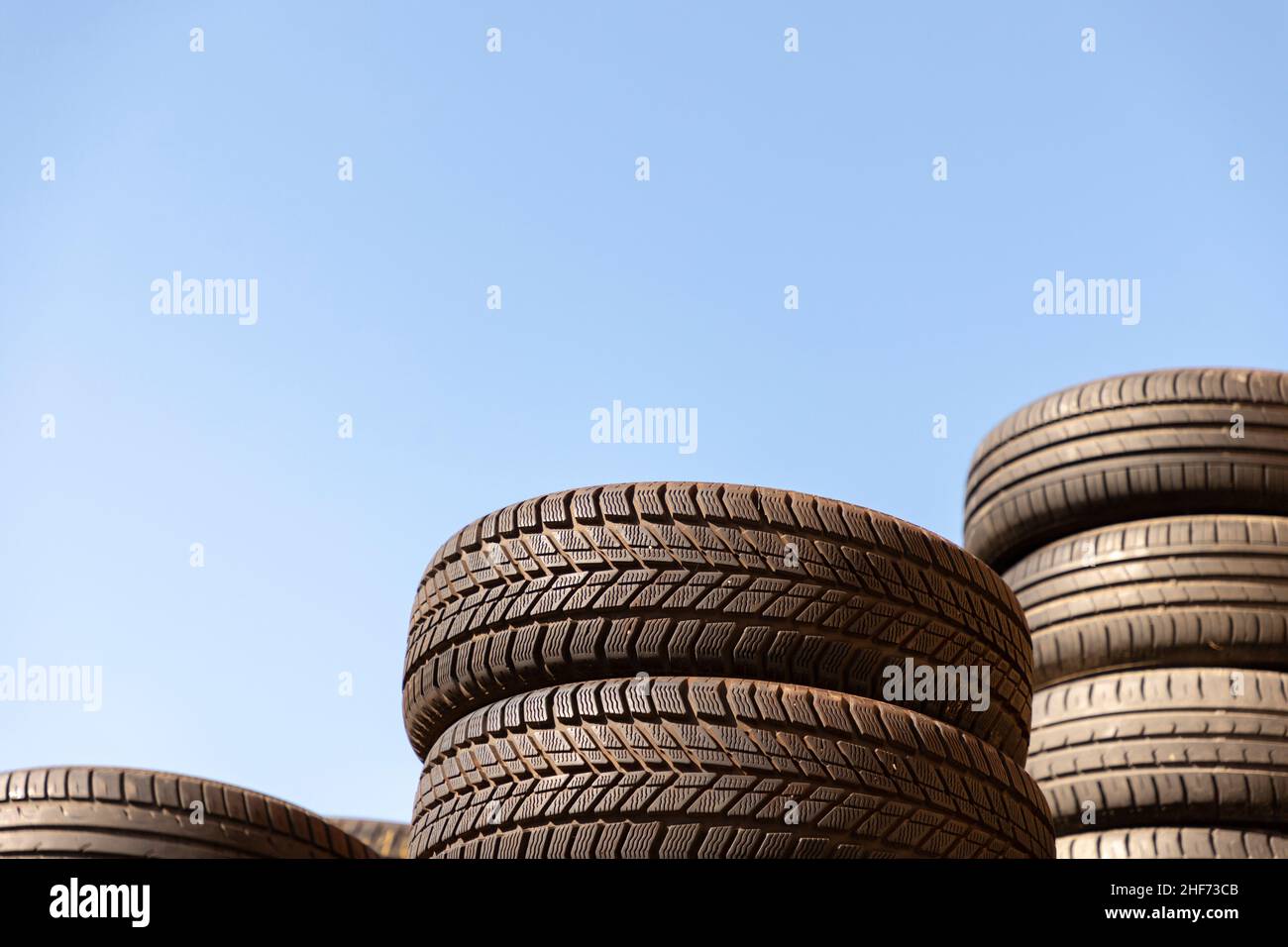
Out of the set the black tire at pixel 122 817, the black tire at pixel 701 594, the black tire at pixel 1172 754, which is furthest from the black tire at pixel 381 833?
the black tire at pixel 701 594

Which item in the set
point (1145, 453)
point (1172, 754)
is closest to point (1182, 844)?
Result: point (1172, 754)

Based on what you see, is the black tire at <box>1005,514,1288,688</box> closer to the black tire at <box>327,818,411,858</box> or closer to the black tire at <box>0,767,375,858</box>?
the black tire at <box>327,818,411,858</box>

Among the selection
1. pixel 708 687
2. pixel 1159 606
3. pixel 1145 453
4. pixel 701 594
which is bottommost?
pixel 708 687

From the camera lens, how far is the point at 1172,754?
19.9 feet

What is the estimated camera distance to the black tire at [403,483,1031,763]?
4.06m

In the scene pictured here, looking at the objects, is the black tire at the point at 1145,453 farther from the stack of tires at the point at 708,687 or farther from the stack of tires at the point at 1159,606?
the stack of tires at the point at 708,687

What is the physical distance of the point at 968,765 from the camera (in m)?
4.12

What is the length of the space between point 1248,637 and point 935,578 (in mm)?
2503

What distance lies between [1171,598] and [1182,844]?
943 mm

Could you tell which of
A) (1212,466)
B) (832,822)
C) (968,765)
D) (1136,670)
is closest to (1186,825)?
(1136,670)

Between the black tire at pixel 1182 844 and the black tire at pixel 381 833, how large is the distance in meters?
2.83

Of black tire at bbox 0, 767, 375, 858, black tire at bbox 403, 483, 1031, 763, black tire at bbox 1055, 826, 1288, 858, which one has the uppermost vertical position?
black tire at bbox 403, 483, 1031, 763

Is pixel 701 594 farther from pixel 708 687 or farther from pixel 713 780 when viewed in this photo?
pixel 713 780

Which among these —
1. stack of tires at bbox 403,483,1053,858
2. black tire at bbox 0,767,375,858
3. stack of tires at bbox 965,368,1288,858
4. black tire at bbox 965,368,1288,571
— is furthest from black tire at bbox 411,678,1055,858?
black tire at bbox 965,368,1288,571
